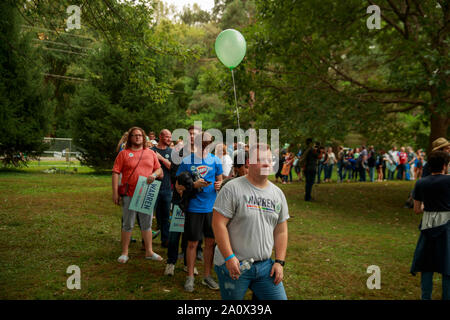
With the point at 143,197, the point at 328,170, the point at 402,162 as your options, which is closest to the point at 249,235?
the point at 143,197

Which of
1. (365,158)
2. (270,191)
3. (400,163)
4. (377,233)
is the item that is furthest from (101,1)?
(400,163)

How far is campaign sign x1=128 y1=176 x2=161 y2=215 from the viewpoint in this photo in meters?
5.50

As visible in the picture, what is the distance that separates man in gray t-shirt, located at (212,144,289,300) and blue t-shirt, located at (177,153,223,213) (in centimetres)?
177

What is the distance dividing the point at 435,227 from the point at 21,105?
793 inches

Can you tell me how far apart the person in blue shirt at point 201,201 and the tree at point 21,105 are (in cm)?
1655

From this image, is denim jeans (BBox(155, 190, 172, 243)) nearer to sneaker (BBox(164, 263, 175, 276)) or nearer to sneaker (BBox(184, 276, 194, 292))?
sneaker (BBox(164, 263, 175, 276))

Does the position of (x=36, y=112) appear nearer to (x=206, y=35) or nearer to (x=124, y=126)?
(x=124, y=126)

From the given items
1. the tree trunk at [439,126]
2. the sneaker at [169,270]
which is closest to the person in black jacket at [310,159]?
the tree trunk at [439,126]

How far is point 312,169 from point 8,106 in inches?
617

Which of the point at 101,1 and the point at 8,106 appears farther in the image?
the point at 8,106

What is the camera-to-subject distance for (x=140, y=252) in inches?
250

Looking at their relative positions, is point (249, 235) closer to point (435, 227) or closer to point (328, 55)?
point (435, 227)

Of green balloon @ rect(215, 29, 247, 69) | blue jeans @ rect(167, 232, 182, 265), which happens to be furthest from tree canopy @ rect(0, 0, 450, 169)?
blue jeans @ rect(167, 232, 182, 265)

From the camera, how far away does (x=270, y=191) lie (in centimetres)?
304
